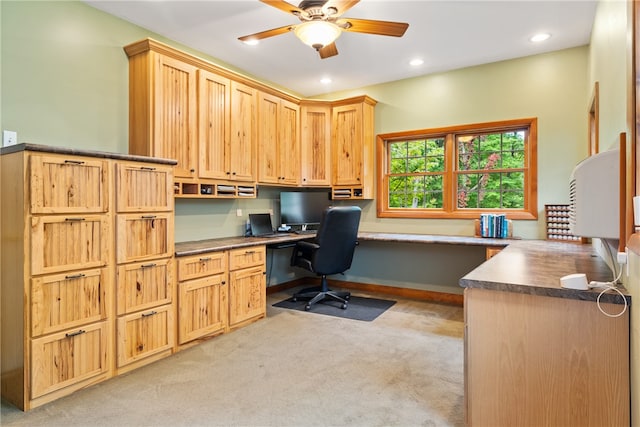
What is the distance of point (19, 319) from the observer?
6.72 ft

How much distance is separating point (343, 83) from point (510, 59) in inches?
78.9

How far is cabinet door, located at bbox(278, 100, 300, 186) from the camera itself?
4422 millimetres

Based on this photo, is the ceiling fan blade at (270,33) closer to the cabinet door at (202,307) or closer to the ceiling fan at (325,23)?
the ceiling fan at (325,23)

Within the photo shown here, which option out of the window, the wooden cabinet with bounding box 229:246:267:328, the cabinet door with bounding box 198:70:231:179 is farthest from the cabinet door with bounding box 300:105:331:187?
the wooden cabinet with bounding box 229:246:267:328

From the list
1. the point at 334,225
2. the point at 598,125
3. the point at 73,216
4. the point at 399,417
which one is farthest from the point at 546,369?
the point at 73,216

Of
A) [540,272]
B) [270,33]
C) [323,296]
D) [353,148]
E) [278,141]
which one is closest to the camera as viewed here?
[540,272]

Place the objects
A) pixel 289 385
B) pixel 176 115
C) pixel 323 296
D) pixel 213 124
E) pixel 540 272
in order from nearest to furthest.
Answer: pixel 540 272 → pixel 289 385 → pixel 176 115 → pixel 213 124 → pixel 323 296

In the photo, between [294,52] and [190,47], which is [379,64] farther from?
[190,47]

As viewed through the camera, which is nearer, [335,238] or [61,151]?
[61,151]

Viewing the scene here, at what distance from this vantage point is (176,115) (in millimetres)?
3207

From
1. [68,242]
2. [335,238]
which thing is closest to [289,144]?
[335,238]

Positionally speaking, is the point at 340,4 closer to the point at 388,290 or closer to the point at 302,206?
the point at 302,206

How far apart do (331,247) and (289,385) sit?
1.80 m

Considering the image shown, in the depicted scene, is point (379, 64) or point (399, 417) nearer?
point (399, 417)
